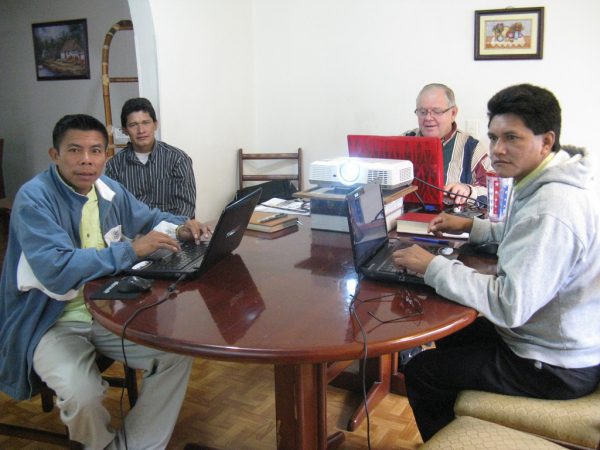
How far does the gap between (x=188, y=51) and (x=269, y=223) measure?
1.71 metres

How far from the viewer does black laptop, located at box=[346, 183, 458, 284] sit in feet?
4.42

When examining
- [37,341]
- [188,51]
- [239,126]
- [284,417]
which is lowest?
[284,417]

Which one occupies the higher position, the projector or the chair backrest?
the projector

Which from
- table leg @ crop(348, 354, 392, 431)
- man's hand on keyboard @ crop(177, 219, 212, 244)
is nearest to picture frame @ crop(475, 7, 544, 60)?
table leg @ crop(348, 354, 392, 431)

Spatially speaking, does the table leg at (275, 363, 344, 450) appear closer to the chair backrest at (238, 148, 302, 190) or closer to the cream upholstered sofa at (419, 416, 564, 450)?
the cream upholstered sofa at (419, 416, 564, 450)

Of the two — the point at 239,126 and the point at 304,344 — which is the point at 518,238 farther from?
the point at 239,126

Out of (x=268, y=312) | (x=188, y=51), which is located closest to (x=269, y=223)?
(x=268, y=312)

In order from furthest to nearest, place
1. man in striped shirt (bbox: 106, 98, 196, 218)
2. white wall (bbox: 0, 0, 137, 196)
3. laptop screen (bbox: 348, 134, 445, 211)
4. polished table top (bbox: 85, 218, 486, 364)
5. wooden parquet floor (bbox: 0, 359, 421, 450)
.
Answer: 1. white wall (bbox: 0, 0, 137, 196)
2. man in striped shirt (bbox: 106, 98, 196, 218)
3. laptop screen (bbox: 348, 134, 445, 211)
4. wooden parquet floor (bbox: 0, 359, 421, 450)
5. polished table top (bbox: 85, 218, 486, 364)

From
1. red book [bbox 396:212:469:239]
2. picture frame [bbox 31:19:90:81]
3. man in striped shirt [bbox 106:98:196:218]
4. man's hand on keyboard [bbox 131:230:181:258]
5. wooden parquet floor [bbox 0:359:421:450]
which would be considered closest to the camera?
man's hand on keyboard [bbox 131:230:181:258]

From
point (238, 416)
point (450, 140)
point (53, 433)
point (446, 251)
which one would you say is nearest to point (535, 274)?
point (446, 251)

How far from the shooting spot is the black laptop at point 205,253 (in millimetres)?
1395

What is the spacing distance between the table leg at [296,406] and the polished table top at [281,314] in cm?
21

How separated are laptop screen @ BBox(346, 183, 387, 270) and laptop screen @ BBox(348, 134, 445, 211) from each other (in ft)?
1.55

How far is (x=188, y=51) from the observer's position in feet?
10.5
